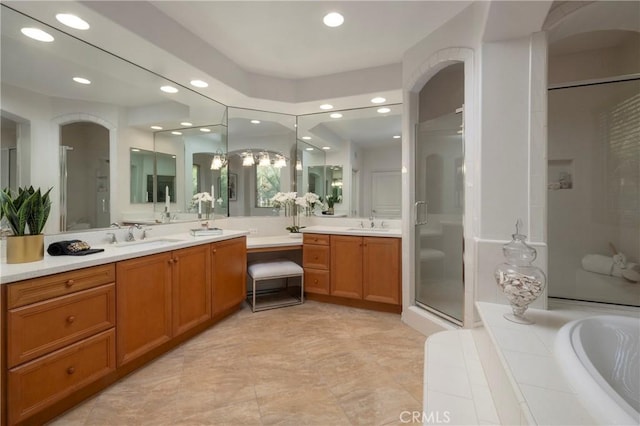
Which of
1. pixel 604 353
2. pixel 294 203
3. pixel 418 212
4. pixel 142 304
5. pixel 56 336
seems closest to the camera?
pixel 604 353

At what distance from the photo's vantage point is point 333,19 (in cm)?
218

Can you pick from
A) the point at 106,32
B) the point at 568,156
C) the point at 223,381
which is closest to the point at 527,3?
the point at 568,156

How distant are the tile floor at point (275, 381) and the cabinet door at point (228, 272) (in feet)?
0.83

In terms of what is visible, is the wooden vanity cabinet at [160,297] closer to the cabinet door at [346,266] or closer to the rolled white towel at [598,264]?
the cabinet door at [346,266]

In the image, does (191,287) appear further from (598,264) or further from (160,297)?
(598,264)

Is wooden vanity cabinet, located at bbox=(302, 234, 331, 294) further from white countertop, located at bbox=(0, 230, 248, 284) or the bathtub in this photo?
the bathtub

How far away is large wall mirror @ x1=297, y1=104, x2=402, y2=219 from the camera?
3.32 metres

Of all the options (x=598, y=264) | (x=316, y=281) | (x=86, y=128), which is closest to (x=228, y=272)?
(x=316, y=281)

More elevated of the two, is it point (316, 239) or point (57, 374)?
point (316, 239)

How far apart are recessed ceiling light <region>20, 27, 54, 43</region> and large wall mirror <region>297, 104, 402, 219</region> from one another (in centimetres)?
244

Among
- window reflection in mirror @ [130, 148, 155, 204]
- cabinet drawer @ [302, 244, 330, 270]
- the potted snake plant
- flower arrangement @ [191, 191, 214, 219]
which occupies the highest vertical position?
window reflection in mirror @ [130, 148, 155, 204]

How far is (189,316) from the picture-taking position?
2.34 m

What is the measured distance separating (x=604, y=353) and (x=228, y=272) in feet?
8.76

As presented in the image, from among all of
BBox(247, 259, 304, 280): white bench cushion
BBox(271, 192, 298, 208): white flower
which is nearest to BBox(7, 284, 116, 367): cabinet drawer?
BBox(247, 259, 304, 280): white bench cushion
